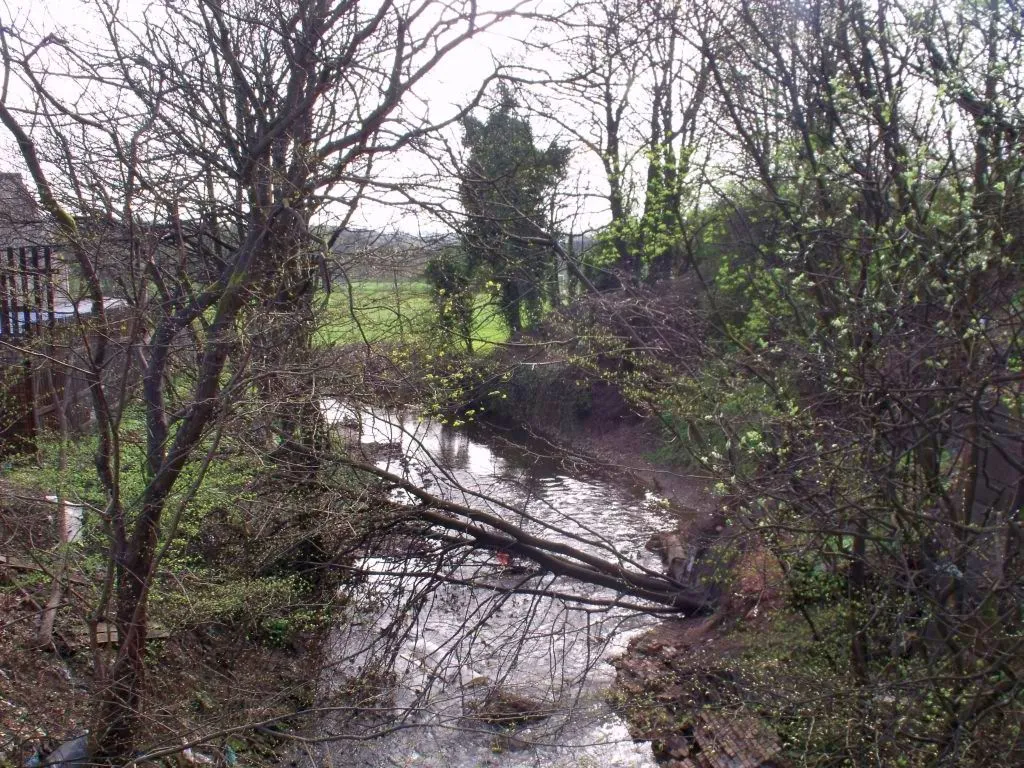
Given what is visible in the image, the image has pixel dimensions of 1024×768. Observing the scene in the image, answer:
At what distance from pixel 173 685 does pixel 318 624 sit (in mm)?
1774

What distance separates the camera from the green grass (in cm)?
732

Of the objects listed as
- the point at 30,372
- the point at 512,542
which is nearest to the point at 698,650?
the point at 512,542

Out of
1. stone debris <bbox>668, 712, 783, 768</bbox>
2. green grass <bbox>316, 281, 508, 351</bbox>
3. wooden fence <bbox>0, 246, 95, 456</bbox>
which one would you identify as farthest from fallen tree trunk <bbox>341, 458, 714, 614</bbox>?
wooden fence <bbox>0, 246, 95, 456</bbox>

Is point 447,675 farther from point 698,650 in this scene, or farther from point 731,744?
point 731,744

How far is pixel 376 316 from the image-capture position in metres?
7.89

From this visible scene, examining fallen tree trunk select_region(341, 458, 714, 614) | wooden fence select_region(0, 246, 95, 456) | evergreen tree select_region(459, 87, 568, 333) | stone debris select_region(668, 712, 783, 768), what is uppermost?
evergreen tree select_region(459, 87, 568, 333)

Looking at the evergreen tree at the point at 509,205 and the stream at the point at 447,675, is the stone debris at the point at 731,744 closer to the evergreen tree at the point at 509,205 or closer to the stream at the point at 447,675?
the stream at the point at 447,675

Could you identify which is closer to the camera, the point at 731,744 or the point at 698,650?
the point at 731,744

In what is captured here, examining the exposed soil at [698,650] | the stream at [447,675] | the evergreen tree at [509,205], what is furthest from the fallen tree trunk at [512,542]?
the evergreen tree at [509,205]

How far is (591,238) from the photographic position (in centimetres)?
1709

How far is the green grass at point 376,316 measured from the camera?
7.32 m

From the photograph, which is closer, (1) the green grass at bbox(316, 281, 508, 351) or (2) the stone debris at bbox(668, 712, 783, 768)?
(1) the green grass at bbox(316, 281, 508, 351)

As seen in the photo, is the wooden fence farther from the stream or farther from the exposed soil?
the exposed soil

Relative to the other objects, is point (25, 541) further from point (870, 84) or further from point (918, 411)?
point (870, 84)
